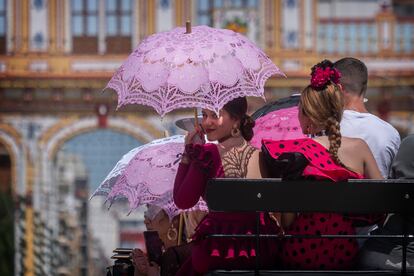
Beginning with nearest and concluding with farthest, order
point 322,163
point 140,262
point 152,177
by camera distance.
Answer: point 322,163, point 140,262, point 152,177

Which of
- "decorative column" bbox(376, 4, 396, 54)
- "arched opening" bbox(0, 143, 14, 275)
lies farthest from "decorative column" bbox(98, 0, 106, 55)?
Answer: "decorative column" bbox(376, 4, 396, 54)

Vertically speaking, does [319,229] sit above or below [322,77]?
below

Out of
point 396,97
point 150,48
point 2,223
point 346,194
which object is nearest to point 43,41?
point 2,223

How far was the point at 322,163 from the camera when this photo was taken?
4.79 m

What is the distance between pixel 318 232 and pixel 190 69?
137cm

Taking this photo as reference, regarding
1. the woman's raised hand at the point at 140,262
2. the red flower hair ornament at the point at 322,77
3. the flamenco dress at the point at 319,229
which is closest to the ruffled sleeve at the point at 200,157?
the flamenco dress at the point at 319,229

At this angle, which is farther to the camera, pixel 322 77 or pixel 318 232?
pixel 322 77

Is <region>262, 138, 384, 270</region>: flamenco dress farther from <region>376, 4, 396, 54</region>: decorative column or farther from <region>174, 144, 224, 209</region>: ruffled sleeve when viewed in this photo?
<region>376, 4, 396, 54</region>: decorative column

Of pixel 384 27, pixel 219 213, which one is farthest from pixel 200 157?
pixel 384 27

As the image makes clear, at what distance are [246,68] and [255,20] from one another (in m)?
18.7

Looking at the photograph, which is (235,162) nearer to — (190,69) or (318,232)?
(318,232)

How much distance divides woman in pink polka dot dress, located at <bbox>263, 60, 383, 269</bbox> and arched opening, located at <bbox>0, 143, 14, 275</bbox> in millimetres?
18232

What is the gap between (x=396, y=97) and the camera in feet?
81.6

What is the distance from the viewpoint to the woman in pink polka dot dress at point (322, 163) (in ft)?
15.7
